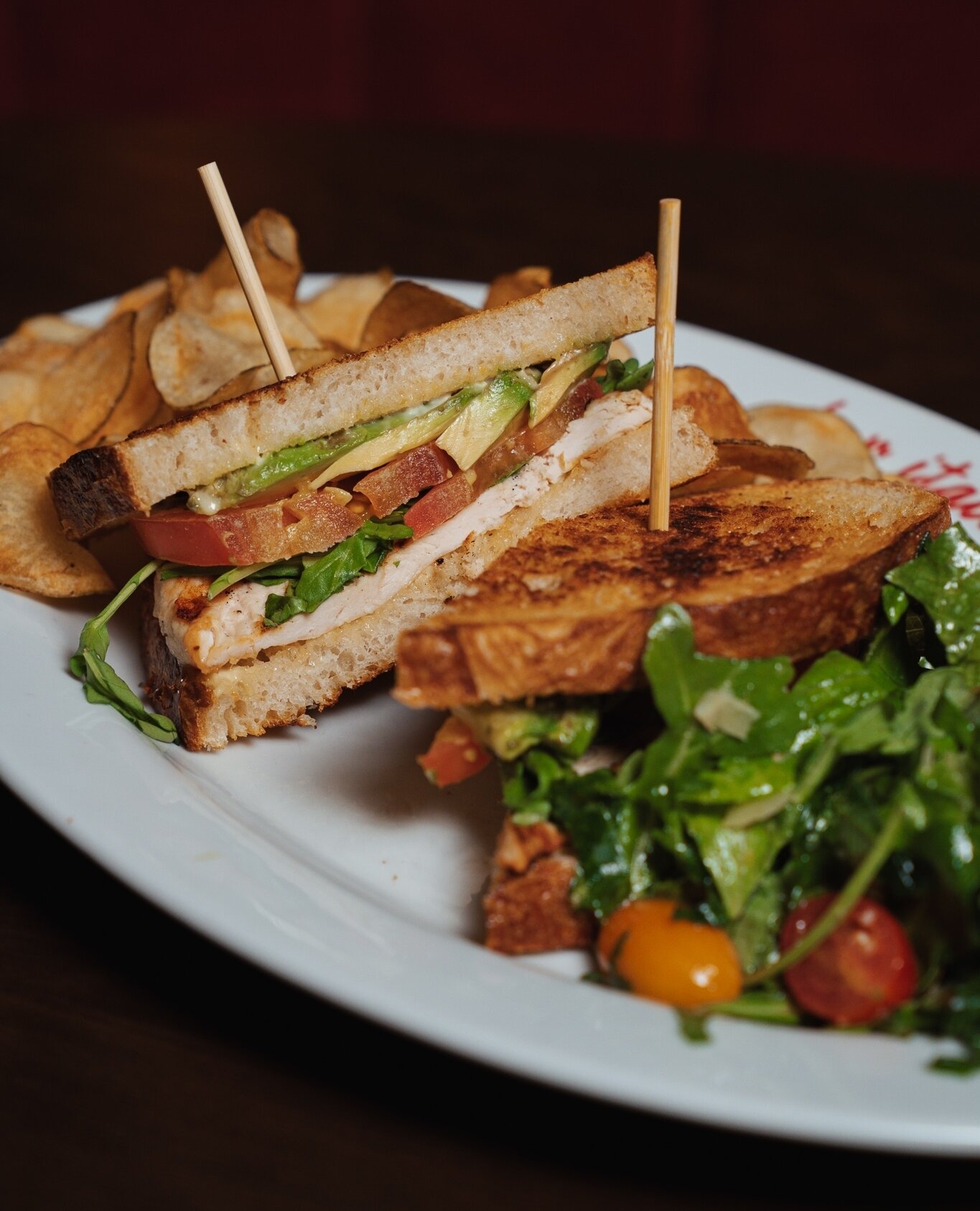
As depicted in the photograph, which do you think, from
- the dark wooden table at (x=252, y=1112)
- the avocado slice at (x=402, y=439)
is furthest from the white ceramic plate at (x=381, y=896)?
the avocado slice at (x=402, y=439)

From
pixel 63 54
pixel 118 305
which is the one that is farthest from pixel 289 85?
pixel 118 305

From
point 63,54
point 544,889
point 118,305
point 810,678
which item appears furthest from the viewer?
point 63,54

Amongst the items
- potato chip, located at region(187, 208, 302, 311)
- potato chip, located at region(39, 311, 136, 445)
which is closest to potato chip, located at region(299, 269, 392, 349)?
potato chip, located at region(187, 208, 302, 311)

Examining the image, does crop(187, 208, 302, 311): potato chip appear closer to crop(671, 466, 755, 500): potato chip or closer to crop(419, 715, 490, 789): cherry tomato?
crop(671, 466, 755, 500): potato chip

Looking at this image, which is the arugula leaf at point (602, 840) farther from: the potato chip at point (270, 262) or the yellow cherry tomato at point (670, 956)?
the potato chip at point (270, 262)

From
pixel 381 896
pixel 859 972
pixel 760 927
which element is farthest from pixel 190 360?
pixel 859 972

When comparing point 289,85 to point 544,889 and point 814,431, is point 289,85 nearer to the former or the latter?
point 814,431
